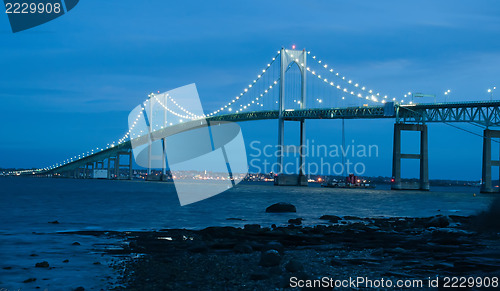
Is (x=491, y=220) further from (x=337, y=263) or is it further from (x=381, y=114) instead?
(x=381, y=114)

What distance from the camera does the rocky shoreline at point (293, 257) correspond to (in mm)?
8766

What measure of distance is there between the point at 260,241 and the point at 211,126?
64.3 meters

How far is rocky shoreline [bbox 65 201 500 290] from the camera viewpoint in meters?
8.77

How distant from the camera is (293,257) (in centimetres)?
1102

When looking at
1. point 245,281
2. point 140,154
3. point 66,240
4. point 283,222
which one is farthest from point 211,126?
point 245,281

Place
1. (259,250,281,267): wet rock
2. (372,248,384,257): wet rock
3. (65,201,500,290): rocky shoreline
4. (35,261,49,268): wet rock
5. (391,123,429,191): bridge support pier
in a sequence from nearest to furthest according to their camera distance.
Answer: (65,201,500,290): rocky shoreline, (259,250,281,267): wet rock, (35,261,49,268): wet rock, (372,248,384,257): wet rock, (391,123,429,191): bridge support pier

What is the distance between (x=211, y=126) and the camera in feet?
254

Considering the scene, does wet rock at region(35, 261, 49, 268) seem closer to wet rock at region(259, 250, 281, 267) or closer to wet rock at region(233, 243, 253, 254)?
wet rock at region(233, 243, 253, 254)

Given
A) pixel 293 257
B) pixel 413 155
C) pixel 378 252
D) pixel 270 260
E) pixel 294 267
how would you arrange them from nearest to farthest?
pixel 294 267
pixel 270 260
pixel 293 257
pixel 378 252
pixel 413 155

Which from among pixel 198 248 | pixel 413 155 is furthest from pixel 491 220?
pixel 413 155

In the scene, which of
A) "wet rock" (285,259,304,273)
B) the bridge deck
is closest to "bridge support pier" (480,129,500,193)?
the bridge deck

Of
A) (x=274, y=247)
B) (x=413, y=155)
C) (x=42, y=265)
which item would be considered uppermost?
(x=413, y=155)

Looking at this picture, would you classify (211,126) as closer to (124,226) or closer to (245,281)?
(124,226)

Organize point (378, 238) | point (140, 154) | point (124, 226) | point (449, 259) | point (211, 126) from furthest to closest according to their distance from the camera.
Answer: point (140, 154), point (211, 126), point (124, 226), point (378, 238), point (449, 259)
